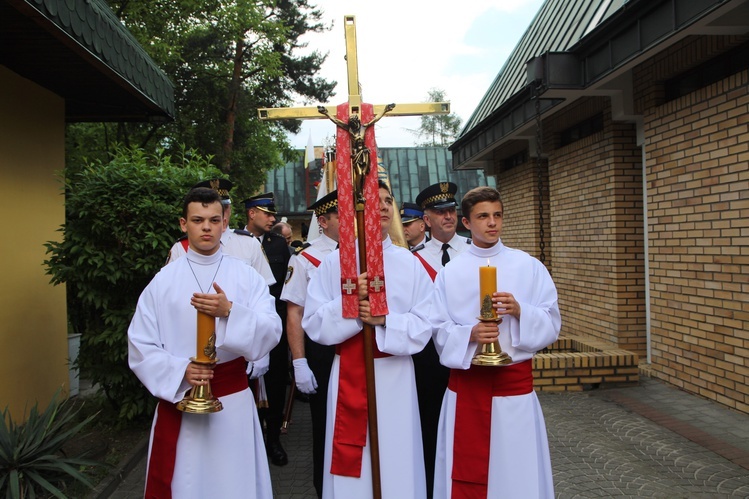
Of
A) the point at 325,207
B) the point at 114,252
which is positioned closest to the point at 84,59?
the point at 114,252

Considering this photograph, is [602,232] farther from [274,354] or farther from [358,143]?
[358,143]

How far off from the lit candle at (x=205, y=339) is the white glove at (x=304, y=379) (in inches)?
57.8

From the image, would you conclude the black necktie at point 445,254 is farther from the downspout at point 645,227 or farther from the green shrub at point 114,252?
the downspout at point 645,227

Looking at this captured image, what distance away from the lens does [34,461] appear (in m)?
4.02

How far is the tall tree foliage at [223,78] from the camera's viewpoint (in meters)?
13.3

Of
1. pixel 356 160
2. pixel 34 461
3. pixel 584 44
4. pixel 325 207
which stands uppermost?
pixel 584 44

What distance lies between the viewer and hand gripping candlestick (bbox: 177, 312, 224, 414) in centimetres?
283

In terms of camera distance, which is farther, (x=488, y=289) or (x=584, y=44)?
(x=584, y=44)

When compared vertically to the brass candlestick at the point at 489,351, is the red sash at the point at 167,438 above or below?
below

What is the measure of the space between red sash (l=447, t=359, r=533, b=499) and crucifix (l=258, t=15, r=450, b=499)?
468 millimetres

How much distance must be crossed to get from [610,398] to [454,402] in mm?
4137

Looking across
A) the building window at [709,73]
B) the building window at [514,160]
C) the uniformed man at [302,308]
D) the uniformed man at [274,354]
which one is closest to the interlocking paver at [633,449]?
the uniformed man at [274,354]

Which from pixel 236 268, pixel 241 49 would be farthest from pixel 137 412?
pixel 241 49

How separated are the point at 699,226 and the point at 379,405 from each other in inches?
190
